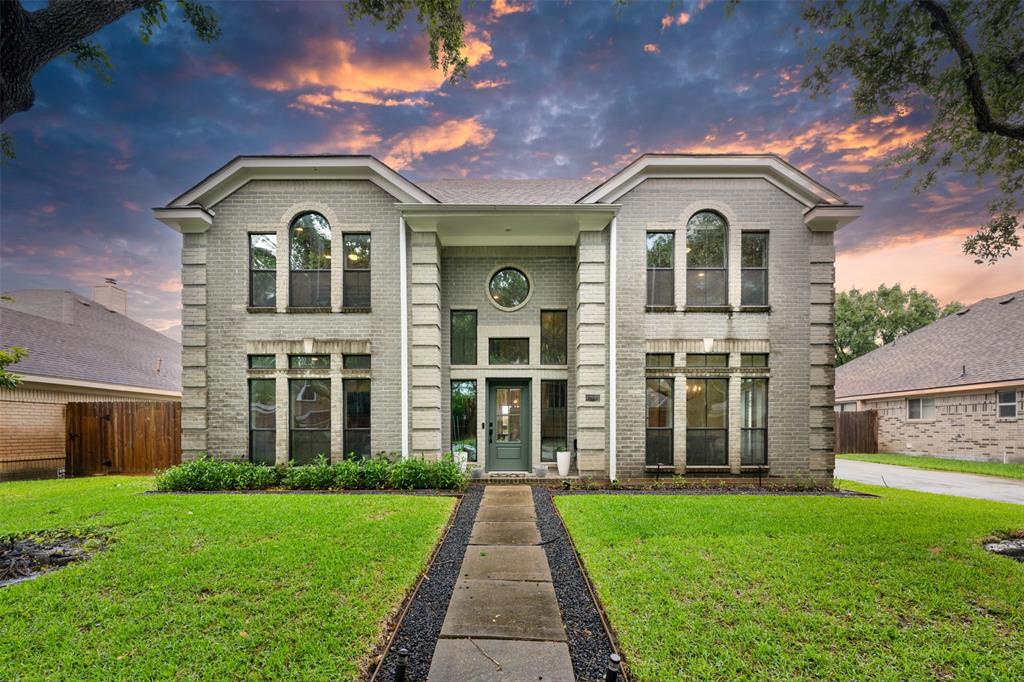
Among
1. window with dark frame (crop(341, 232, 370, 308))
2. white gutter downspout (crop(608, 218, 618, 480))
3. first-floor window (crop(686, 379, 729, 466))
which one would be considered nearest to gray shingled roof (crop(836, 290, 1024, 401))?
first-floor window (crop(686, 379, 729, 466))

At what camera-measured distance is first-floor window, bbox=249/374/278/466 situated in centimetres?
999

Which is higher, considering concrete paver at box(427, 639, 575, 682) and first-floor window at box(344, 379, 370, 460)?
first-floor window at box(344, 379, 370, 460)

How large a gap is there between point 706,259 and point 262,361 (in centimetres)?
1095

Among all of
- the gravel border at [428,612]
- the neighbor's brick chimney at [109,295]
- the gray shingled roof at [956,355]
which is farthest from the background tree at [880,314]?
the neighbor's brick chimney at [109,295]

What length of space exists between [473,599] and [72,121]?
1479 cm

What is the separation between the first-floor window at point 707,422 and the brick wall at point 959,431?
13460 millimetres

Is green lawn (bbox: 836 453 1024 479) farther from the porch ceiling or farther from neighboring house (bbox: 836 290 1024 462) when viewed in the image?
the porch ceiling

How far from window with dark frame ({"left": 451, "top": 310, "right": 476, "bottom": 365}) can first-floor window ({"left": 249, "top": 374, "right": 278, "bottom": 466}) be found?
441cm

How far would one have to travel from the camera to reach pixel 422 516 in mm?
6773

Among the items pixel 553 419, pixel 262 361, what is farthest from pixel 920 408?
pixel 262 361

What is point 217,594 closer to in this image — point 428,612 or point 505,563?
point 428,612

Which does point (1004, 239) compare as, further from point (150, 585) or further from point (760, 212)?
point (150, 585)

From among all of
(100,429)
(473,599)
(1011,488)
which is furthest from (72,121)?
(1011,488)

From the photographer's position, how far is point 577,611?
13.0ft
